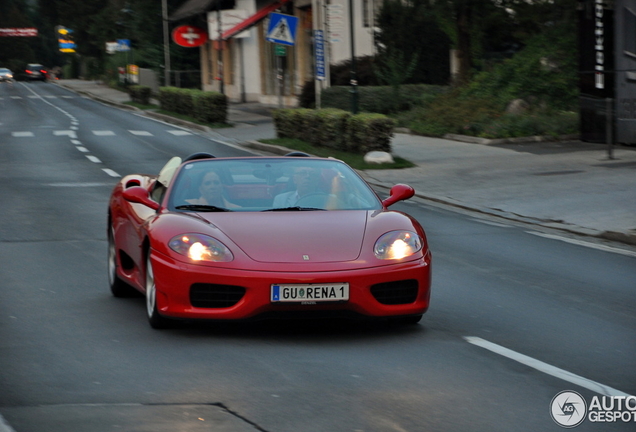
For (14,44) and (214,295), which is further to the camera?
(14,44)

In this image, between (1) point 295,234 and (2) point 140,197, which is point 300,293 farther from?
(2) point 140,197

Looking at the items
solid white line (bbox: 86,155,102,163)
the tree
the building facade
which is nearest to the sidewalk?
solid white line (bbox: 86,155,102,163)

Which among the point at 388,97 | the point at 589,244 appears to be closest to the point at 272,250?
the point at 589,244

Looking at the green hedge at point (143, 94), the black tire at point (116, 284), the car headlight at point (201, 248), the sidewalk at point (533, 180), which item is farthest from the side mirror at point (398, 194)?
the green hedge at point (143, 94)

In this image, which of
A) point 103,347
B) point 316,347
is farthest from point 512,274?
point 103,347

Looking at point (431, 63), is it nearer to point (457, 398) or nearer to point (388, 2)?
point (388, 2)

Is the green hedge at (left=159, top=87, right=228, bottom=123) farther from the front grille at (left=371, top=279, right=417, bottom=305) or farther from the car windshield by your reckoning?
the front grille at (left=371, top=279, right=417, bottom=305)

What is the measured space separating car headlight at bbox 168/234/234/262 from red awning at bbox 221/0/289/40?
45.4 metres

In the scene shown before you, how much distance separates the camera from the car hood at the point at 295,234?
6758 mm

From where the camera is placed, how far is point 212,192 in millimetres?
7773

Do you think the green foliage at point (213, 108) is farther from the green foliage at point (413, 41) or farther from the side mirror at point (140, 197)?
the side mirror at point (140, 197)

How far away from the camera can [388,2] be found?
38688mm

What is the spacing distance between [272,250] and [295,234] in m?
0.27

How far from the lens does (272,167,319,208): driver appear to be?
25.5ft
